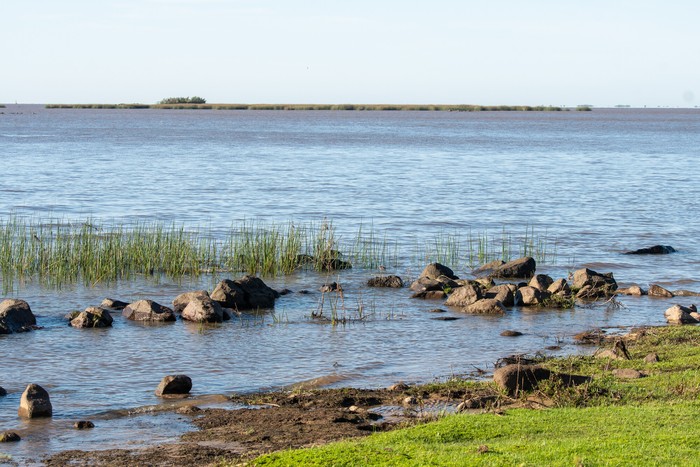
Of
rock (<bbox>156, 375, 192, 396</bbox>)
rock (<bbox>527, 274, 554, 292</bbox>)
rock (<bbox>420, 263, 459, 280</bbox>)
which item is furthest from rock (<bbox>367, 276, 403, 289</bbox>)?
rock (<bbox>156, 375, 192, 396</bbox>)

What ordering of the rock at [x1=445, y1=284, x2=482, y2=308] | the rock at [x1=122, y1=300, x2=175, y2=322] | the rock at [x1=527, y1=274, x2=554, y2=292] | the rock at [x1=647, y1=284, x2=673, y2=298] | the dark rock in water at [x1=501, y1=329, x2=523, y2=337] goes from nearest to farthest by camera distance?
the dark rock in water at [x1=501, y1=329, x2=523, y2=337]
the rock at [x1=122, y1=300, x2=175, y2=322]
the rock at [x1=445, y1=284, x2=482, y2=308]
the rock at [x1=527, y1=274, x2=554, y2=292]
the rock at [x1=647, y1=284, x2=673, y2=298]

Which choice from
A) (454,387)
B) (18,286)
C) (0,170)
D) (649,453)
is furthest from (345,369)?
(0,170)

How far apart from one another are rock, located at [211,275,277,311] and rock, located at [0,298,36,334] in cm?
396

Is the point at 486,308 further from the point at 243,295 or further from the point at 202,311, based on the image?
the point at 202,311

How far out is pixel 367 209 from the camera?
3809 centimetres

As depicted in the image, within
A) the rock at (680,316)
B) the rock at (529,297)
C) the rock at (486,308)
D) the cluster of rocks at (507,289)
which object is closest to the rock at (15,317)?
the cluster of rocks at (507,289)

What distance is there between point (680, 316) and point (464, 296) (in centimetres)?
468

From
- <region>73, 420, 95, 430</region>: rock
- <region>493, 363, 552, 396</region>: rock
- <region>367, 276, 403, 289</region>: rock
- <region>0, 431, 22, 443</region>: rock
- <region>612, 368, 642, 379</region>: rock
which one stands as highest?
<region>493, 363, 552, 396</region>: rock

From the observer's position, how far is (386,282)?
23438 mm

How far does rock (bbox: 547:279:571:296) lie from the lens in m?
21.5

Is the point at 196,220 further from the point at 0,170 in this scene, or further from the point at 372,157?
the point at 372,157

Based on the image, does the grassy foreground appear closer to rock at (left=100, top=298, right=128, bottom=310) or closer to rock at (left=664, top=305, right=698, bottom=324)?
rock at (left=664, top=305, right=698, bottom=324)

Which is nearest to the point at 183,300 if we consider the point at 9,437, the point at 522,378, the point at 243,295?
the point at 243,295

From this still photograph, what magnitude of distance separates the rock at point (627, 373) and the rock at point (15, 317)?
11.3 m
